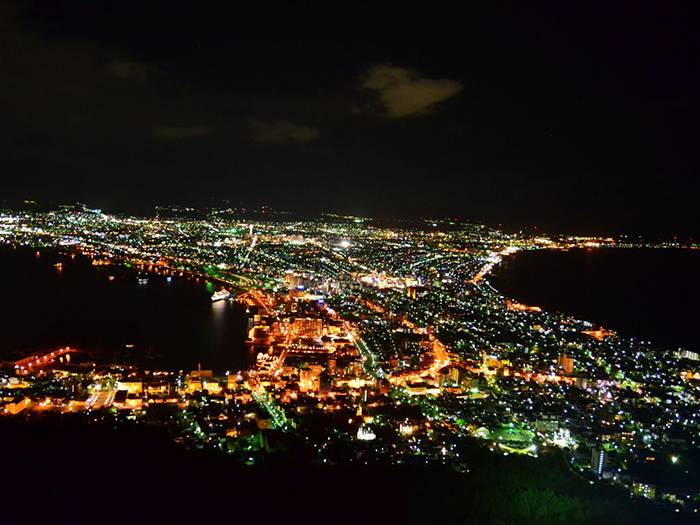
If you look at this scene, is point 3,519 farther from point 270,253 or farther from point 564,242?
point 564,242

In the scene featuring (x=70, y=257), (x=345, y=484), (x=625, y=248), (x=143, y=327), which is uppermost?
(x=625, y=248)

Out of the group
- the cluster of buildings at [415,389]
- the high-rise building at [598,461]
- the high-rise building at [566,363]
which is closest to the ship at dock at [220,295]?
the cluster of buildings at [415,389]

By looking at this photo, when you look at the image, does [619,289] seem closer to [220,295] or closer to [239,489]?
[220,295]

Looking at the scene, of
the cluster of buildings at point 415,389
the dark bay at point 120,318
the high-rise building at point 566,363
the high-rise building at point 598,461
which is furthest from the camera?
the dark bay at point 120,318

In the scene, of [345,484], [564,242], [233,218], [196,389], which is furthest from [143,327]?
[564,242]

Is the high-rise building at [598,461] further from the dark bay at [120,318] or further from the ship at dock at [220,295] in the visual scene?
the ship at dock at [220,295]

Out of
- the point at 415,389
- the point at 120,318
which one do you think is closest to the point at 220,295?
the point at 120,318
